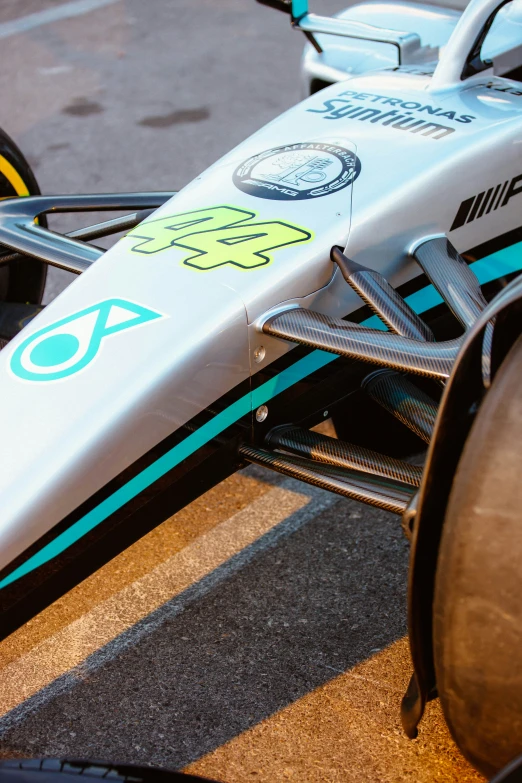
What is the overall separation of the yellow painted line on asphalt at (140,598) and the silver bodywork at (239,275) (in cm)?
52

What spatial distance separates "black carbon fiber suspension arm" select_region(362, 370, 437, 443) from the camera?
6.29ft

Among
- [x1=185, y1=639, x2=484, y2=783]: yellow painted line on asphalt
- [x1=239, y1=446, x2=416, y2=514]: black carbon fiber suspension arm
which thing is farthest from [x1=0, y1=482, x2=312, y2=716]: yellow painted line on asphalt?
[x1=239, y1=446, x2=416, y2=514]: black carbon fiber suspension arm

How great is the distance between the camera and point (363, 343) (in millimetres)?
1729

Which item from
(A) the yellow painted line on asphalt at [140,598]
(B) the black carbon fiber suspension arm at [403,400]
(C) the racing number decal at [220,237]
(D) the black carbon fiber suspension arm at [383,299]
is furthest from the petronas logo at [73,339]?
(A) the yellow painted line on asphalt at [140,598]

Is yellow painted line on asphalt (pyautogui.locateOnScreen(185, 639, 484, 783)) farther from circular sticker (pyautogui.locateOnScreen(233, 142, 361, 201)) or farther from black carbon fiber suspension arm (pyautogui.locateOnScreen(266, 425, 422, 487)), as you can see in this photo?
circular sticker (pyautogui.locateOnScreen(233, 142, 361, 201))

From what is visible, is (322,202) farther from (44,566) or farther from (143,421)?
(44,566)

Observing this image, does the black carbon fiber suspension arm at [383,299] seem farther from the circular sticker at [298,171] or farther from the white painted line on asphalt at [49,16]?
the white painted line on asphalt at [49,16]

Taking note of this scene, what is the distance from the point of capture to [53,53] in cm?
620

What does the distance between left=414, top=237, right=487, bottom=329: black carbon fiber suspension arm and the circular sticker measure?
231 mm

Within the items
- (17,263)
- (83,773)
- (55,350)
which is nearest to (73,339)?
(55,350)

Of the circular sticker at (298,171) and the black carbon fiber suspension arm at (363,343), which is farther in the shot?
the circular sticker at (298,171)

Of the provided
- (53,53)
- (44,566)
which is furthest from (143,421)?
(53,53)

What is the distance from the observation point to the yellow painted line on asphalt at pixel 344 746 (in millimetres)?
1752

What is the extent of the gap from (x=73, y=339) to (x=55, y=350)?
0.13 feet
